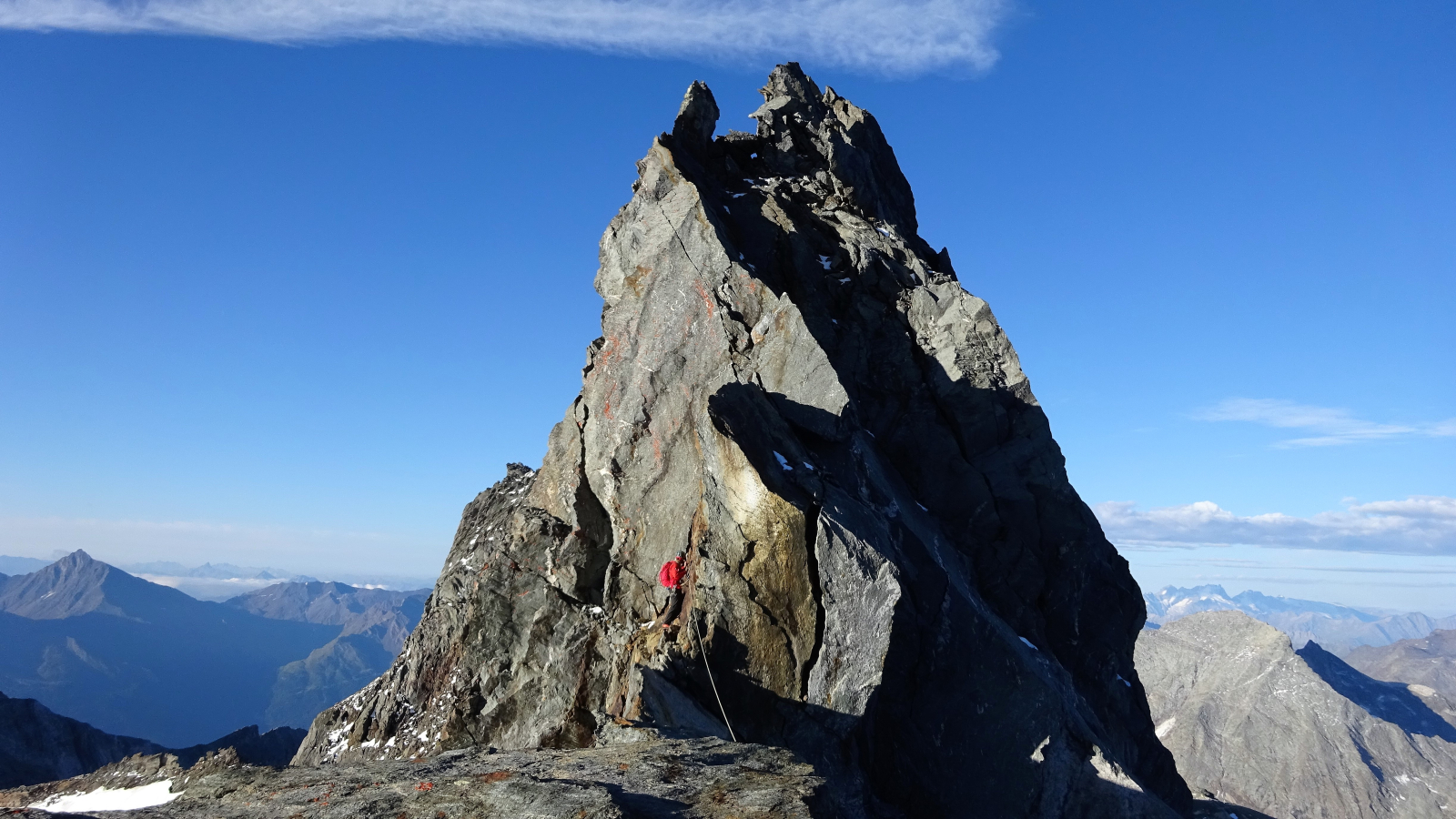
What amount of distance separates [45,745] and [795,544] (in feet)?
335

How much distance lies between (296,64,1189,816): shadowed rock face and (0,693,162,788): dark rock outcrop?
7224 centimetres

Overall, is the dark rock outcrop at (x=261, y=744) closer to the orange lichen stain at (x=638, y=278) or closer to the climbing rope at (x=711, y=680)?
the orange lichen stain at (x=638, y=278)

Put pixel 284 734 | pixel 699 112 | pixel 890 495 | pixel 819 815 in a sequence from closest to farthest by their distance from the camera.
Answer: pixel 819 815, pixel 890 495, pixel 699 112, pixel 284 734

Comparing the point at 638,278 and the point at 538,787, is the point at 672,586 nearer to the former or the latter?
→ the point at 538,787

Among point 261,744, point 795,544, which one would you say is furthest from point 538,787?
point 261,744

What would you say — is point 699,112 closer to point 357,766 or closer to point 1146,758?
point 357,766

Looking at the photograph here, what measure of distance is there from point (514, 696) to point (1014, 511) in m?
20.8

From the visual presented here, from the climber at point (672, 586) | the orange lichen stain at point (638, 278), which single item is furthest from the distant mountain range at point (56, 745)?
the climber at point (672, 586)

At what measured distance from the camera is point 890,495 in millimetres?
26984

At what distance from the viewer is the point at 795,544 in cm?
2227

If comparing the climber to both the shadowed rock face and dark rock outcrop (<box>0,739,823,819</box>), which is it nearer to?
the shadowed rock face

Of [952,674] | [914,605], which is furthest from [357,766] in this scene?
[952,674]

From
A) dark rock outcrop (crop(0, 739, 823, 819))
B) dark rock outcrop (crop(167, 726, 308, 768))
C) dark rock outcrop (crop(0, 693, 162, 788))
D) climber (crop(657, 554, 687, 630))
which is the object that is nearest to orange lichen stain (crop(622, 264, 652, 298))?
climber (crop(657, 554, 687, 630))

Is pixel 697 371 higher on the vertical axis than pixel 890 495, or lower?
higher
